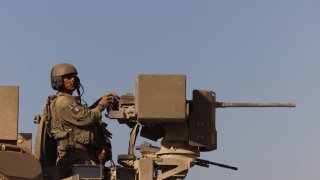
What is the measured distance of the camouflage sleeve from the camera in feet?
59.6

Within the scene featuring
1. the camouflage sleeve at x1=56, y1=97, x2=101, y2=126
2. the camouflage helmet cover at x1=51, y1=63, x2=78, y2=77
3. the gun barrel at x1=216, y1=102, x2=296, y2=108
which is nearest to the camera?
the camouflage sleeve at x1=56, y1=97, x2=101, y2=126

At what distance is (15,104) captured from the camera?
1667 cm

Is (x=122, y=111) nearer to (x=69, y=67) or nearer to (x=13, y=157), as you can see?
(x=69, y=67)

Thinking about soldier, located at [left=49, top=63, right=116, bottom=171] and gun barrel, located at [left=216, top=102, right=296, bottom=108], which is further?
gun barrel, located at [left=216, top=102, right=296, bottom=108]

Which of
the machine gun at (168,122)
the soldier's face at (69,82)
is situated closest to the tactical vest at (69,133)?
the machine gun at (168,122)

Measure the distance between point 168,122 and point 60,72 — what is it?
2.12m

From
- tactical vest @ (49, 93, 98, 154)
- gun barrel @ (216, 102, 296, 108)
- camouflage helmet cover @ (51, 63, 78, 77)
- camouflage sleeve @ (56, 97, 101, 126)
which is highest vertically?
camouflage helmet cover @ (51, 63, 78, 77)

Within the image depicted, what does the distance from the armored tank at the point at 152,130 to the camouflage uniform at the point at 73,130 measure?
22 cm

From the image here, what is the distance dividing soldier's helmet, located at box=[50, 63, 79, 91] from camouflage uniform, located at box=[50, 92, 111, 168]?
37cm

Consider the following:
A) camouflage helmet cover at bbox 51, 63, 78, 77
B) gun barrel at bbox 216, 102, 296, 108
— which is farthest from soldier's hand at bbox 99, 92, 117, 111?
gun barrel at bbox 216, 102, 296, 108

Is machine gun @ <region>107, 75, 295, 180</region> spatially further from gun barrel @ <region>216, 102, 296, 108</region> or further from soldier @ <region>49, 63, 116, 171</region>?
soldier @ <region>49, 63, 116, 171</region>

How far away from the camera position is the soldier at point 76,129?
59.8 ft

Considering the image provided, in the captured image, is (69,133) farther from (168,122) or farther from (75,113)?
(168,122)

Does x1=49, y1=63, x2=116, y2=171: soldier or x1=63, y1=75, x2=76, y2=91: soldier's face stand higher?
x1=63, y1=75, x2=76, y2=91: soldier's face
